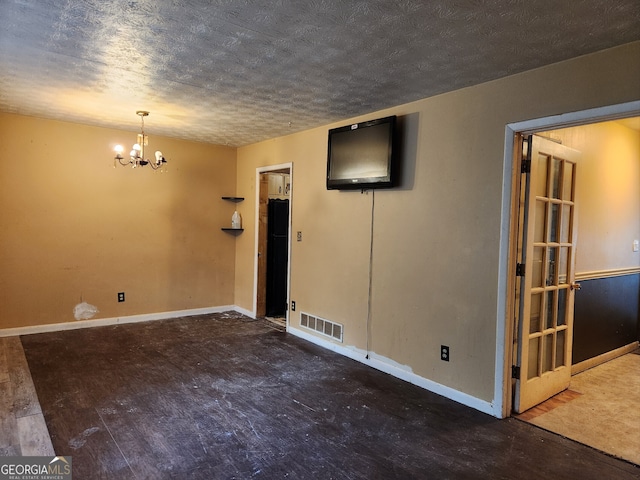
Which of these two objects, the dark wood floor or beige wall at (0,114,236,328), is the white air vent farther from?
beige wall at (0,114,236,328)

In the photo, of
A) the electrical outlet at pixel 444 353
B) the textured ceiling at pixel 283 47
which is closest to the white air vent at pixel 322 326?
the electrical outlet at pixel 444 353

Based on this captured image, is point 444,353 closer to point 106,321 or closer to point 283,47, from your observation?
point 283,47

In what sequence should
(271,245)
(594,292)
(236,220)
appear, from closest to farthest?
(594,292) → (271,245) → (236,220)

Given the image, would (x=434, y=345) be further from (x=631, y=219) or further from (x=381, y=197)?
(x=631, y=219)

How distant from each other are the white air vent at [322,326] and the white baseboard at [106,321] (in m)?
1.58

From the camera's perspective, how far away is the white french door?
292 cm

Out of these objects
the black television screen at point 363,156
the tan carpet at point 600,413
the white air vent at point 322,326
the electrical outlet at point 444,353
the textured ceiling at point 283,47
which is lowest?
the tan carpet at point 600,413

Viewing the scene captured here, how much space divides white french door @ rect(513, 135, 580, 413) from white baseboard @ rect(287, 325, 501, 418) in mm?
258

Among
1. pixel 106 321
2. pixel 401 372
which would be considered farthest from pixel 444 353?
pixel 106 321

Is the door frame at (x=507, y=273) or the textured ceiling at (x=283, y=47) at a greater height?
the textured ceiling at (x=283, y=47)

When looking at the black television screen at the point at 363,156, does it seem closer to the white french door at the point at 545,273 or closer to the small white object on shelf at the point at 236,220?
the white french door at the point at 545,273

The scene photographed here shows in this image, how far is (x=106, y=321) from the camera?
16.6 ft

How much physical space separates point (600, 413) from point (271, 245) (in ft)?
13.4

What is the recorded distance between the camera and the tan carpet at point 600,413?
2.59 metres
